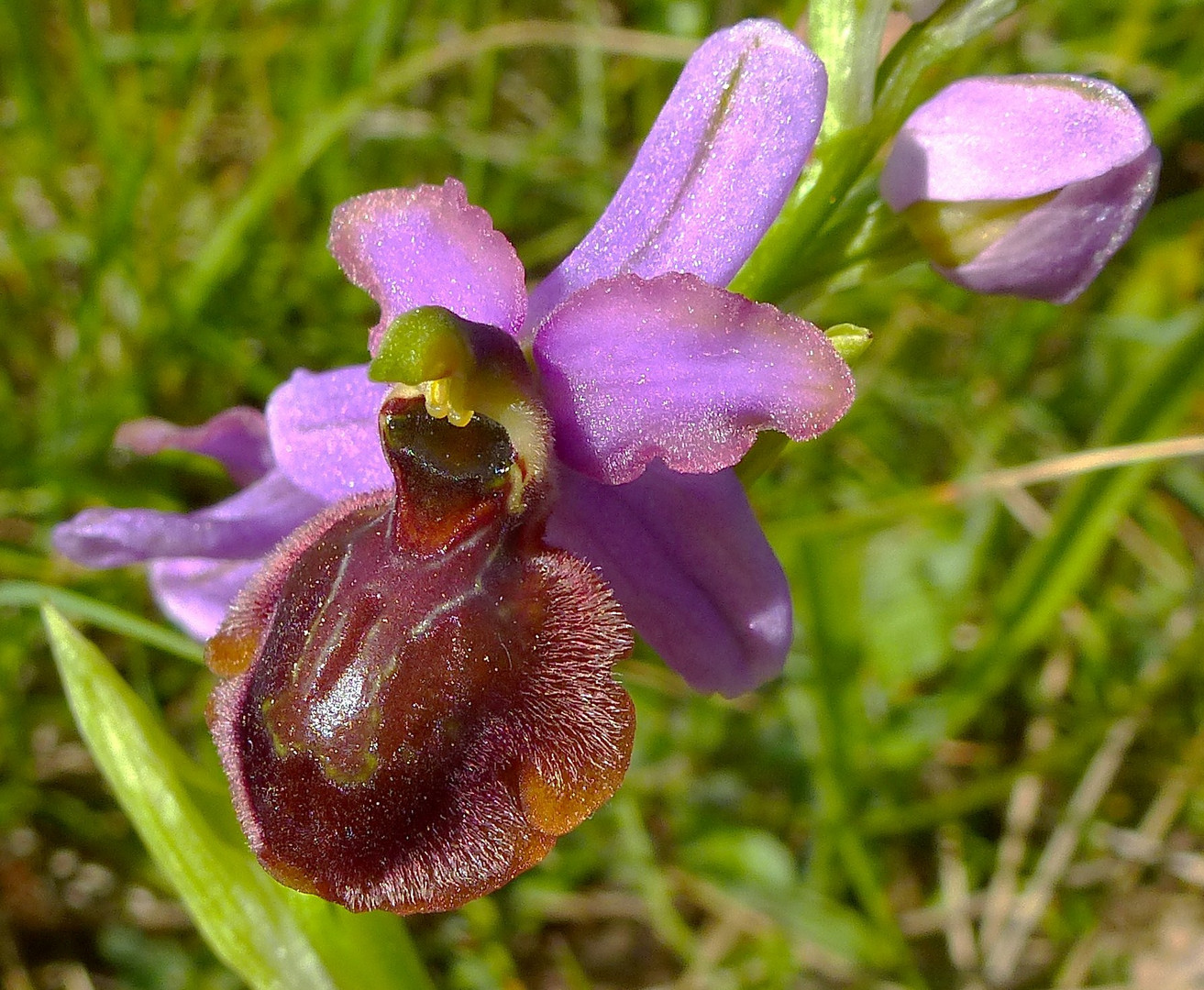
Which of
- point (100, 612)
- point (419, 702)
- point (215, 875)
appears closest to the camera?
point (419, 702)

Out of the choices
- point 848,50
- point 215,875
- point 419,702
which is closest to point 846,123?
point 848,50

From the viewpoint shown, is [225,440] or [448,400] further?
[225,440]

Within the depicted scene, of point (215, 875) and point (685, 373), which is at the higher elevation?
point (685, 373)

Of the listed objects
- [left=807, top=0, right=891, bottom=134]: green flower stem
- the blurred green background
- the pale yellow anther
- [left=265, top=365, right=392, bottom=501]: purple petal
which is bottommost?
the blurred green background

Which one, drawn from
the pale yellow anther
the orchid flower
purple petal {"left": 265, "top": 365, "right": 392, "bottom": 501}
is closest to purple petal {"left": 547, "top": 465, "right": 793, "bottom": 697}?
the orchid flower

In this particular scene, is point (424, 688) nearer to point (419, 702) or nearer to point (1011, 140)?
point (419, 702)

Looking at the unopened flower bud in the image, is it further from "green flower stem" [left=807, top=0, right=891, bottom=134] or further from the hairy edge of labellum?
the hairy edge of labellum

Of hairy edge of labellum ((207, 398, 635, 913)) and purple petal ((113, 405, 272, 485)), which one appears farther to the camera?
purple petal ((113, 405, 272, 485))
